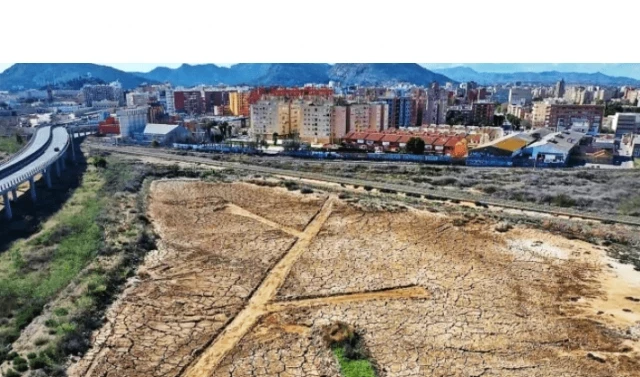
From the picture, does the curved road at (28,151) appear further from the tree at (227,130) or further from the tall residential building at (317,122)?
the tall residential building at (317,122)

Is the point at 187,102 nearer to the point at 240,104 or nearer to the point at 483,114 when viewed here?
the point at 240,104

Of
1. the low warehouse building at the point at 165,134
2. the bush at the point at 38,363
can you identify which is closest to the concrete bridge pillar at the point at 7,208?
the bush at the point at 38,363

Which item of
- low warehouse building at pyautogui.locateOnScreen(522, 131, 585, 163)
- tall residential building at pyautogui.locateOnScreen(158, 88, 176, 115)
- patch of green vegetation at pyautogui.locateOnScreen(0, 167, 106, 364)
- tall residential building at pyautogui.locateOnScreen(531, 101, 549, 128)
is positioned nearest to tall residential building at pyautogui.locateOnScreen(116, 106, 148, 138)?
tall residential building at pyautogui.locateOnScreen(158, 88, 176, 115)

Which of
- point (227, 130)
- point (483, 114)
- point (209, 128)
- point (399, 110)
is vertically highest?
point (399, 110)

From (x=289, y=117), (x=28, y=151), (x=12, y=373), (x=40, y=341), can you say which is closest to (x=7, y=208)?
(x=40, y=341)

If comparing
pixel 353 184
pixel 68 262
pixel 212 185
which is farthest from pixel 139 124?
pixel 68 262

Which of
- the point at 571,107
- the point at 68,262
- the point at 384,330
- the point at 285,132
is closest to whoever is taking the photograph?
the point at 384,330

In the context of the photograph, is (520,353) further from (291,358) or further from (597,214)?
(597,214)
